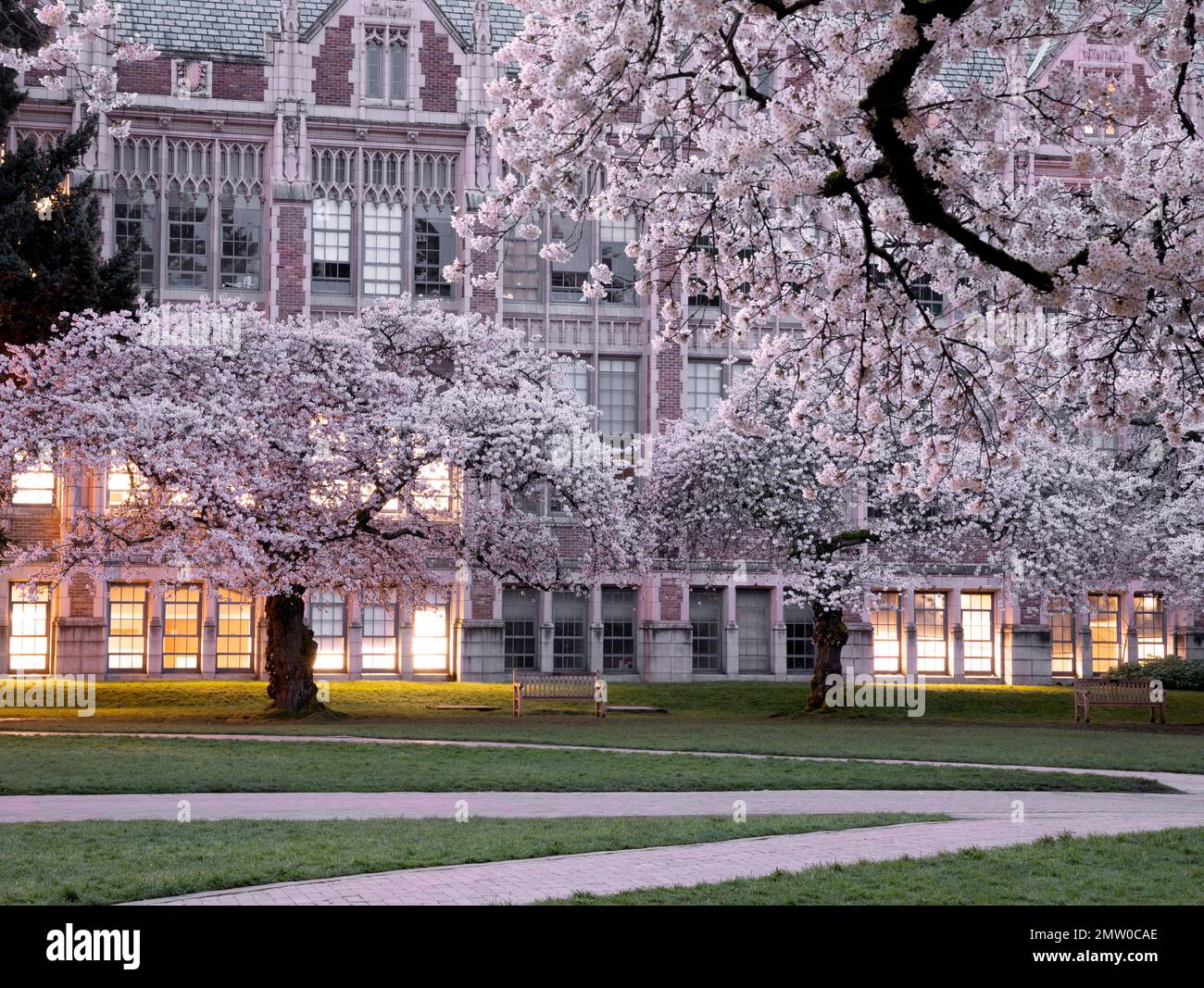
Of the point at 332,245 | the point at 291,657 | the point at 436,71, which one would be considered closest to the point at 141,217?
the point at 332,245

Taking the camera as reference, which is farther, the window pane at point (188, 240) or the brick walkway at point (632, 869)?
the window pane at point (188, 240)

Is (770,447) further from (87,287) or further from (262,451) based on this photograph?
(87,287)

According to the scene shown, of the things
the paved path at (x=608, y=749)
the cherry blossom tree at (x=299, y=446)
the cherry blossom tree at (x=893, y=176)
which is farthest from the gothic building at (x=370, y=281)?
the cherry blossom tree at (x=893, y=176)

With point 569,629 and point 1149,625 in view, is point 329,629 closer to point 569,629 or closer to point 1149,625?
point 569,629

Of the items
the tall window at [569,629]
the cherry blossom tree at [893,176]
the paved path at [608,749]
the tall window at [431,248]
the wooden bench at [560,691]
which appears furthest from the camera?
the tall window at [569,629]

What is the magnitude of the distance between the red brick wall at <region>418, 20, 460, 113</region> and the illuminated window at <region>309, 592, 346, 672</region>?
1445 cm

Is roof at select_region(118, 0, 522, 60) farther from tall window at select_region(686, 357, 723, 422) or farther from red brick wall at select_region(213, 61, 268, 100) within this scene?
tall window at select_region(686, 357, 723, 422)

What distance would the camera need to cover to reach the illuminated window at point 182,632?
39625 millimetres

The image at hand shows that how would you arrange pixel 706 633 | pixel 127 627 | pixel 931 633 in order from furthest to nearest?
pixel 931 633 → pixel 706 633 → pixel 127 627

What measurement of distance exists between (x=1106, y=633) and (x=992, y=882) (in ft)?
121

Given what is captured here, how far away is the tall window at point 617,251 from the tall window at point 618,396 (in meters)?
1.86

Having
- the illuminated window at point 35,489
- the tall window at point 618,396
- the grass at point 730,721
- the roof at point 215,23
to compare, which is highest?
the roof at point 215,23

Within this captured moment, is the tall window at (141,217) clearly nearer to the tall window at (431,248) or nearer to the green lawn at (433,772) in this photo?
the tall window at (431,248)

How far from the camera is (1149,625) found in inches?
1785
